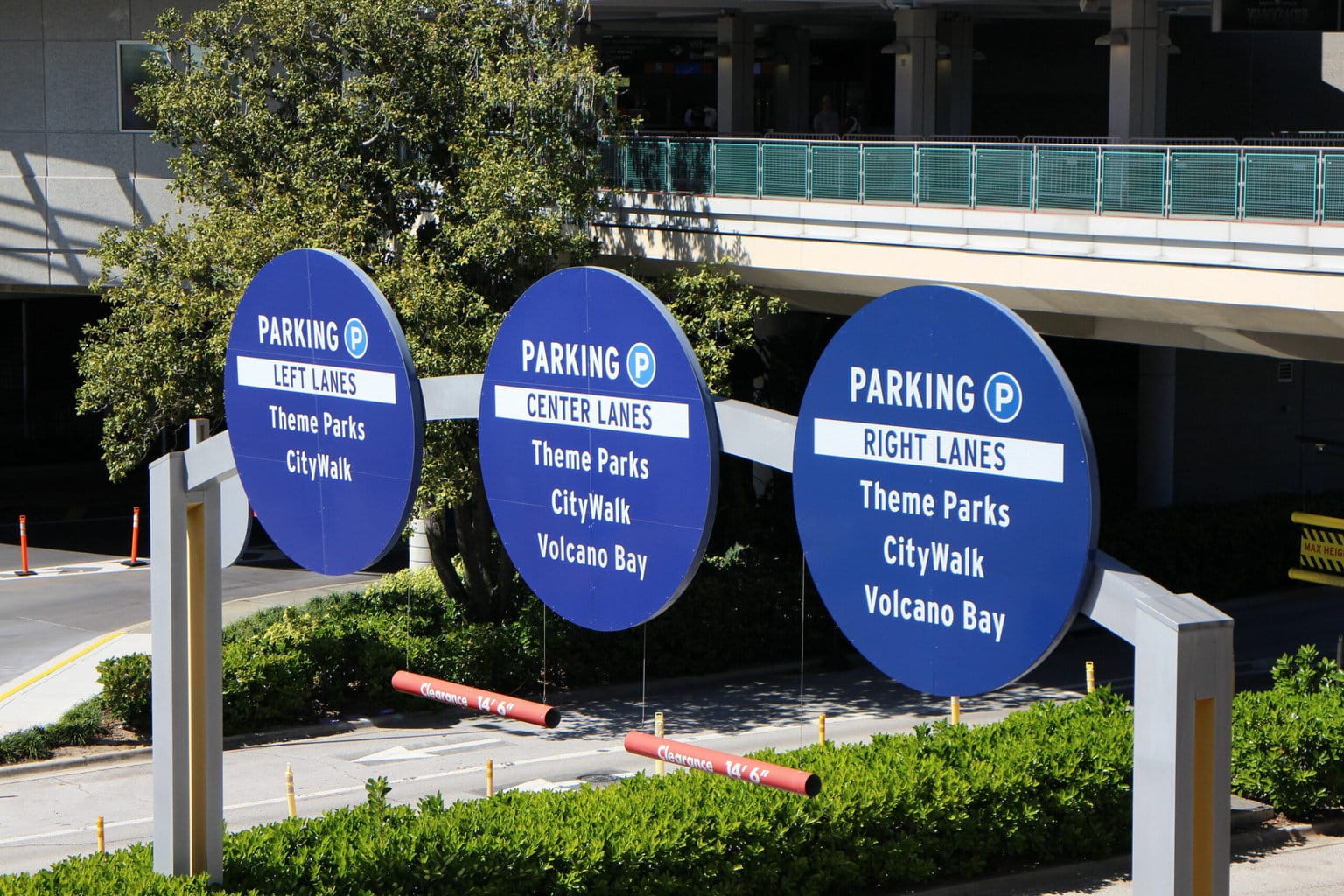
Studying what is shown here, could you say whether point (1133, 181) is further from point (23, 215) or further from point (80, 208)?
point (23, 215)

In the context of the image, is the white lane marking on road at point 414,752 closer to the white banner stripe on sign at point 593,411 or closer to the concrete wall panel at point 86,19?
the white banner stripe on sign at point 593,411

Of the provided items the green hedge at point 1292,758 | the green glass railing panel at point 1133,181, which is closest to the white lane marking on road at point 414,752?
the green hedge at point 1292,758

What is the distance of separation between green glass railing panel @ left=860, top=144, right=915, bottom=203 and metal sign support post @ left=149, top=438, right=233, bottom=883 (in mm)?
15108

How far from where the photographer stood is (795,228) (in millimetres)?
24938

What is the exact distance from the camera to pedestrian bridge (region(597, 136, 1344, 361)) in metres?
19.0

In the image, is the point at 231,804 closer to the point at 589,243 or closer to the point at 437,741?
the point at 437,741

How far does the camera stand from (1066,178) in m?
21.1

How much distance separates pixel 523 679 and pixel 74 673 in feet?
21.3

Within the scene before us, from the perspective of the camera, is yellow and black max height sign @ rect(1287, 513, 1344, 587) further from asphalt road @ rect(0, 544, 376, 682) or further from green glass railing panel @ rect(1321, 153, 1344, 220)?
asphalt road @ rect(0, 544, 376, 682)

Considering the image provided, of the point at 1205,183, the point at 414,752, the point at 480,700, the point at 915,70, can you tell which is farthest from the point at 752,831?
the point at 915,70

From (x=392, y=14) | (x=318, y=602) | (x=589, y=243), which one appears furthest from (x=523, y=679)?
(x=392, y=14)

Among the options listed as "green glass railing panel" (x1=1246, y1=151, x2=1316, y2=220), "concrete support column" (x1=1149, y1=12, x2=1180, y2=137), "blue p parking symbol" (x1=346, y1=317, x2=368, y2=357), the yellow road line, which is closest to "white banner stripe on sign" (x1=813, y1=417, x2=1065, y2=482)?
"blue p parking symbol" (x1=346, y1=317, x2=368, y2=357)

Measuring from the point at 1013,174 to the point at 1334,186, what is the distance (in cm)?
447

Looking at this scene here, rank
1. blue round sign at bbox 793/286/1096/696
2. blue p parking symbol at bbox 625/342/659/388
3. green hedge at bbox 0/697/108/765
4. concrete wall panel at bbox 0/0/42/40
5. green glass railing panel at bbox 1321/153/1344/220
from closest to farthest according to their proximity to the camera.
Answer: blue round sign at bbox 793/286/1096/696, blue p parking symbol at bbox 625/342/659/388, green glass railing panel at bbox 1321/153/1344/220, green hedge at bbox 0/697/108/765, concrete wall panel at bbox 0/0/42/40
